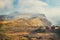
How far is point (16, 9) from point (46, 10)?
2.14ft

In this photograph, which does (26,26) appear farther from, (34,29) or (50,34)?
(50,34)

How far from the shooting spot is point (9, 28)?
3.47m

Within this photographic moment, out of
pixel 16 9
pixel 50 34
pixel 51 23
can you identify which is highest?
pixel 16 9

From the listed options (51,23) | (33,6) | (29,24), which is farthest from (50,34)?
(33,6)

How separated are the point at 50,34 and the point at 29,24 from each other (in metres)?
0.49

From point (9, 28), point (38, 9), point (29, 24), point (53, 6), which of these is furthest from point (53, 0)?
point (9, 28)

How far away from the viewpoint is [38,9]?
3.51 metres

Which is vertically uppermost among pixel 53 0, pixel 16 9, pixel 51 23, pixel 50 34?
pixel 53 0

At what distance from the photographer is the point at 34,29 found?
3447mm

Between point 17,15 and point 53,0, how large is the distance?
85 centimetres

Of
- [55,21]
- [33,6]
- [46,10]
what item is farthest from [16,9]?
[55,21]

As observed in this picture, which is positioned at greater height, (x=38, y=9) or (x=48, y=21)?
(x=38, y=9)

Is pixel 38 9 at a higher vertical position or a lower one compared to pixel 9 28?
higher

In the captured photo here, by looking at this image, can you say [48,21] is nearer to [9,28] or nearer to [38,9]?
[38,9]
